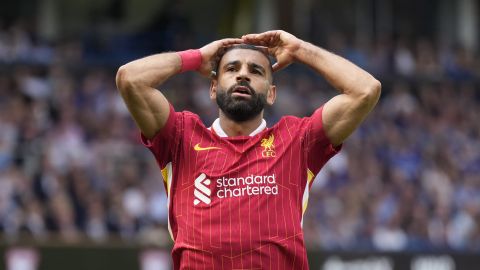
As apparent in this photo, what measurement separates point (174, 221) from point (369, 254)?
7.10 m

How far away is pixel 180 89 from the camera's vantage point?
55.6 feet

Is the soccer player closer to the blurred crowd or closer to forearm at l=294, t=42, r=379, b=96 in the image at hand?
forearm at l=294, t=42, r=379, b=96

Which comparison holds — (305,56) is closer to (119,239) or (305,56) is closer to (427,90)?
(119,239)

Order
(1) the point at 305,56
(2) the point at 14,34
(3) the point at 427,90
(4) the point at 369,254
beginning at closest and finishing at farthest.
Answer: (1) the point at 305,56 < (4) the point at 369,254 < (2) the point at 14,34 < (3) the point at 427,90

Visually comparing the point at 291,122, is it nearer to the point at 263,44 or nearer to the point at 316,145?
the point at 316,145

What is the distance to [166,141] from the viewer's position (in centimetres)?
571

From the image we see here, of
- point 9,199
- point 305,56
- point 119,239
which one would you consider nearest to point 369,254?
point 119,239

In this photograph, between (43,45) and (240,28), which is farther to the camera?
(240,28)

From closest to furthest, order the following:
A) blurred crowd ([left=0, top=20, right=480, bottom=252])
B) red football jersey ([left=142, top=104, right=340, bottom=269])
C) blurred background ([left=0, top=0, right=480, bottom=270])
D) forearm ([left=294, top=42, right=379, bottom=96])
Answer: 1. red football jersey ([left=142, top=104, right=340, bottom=269])
2. forearm ([left=294, top=42, right=379, bottom=96])
3. blurred background ([left=0, top=0, right=480, bottom=270])
4. blurred crowd ([left=0, top=20, right=480, bottom=252])

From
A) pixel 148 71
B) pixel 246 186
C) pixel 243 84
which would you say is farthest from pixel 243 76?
pixel 246 186

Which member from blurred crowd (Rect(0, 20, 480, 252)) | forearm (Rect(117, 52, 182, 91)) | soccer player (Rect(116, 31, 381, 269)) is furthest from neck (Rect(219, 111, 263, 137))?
blurred crowd (Rect(0, 20, 480, 252))

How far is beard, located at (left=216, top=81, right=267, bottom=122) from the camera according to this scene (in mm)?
5715

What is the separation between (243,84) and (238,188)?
563 mm

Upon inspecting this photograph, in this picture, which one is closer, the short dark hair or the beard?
the beard
